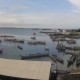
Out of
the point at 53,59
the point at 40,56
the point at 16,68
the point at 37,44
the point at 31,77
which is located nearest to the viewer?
the point at 31,77

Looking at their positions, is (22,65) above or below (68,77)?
above

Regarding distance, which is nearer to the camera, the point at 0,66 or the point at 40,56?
the point at 0,66

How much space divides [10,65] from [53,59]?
22060mm

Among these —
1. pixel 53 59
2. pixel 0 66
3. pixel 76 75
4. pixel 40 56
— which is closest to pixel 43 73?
pixel 0 66

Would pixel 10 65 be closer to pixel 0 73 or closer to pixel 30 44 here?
pixel 0 73

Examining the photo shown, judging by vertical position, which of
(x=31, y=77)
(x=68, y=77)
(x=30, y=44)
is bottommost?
(x=30, y=44)

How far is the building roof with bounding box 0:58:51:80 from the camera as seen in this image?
12758mm

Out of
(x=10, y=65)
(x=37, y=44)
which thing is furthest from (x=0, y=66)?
(x=37, y=44)

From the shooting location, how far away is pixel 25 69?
14.1m

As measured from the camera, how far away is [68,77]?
17.5m

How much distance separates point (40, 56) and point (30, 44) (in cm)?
2316

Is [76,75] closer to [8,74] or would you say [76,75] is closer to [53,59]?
[8,74]

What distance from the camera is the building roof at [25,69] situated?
1276 centimetres

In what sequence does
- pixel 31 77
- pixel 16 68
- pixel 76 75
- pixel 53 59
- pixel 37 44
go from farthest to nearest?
pixel 37 44 < pixel 53 59 < pixel 76 75 < pixel 16 68 < pixel 31 77
